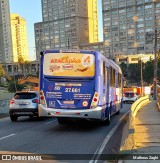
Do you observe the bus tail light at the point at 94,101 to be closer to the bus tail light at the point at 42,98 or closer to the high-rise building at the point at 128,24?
the bus tail light at the point at 42,98

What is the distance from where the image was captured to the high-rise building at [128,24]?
Result: 327 feet

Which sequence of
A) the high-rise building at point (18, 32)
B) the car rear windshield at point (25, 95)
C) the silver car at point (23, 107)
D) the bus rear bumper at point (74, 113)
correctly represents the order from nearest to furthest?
the bus rear bumper at point (74, 113) → the silver car at point (23, 107) → the car rear windshield at point (25, 95) → the high-rise building at point (18, 32)

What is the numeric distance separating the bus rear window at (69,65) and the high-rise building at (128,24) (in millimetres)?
78242

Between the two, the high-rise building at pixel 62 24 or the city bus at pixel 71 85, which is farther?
the high-rise building at pixel 62 24

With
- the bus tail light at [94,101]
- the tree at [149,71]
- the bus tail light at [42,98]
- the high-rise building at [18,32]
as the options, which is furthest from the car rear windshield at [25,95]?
the tree at [149,71]

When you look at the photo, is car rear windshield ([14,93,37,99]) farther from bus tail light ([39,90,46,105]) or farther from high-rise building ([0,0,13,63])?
high-rise building ([0,0,13,63])

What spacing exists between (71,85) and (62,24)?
214ft

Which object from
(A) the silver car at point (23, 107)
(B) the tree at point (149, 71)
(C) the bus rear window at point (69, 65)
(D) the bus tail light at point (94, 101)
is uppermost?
(C) the bus rear window at point (69, 65)

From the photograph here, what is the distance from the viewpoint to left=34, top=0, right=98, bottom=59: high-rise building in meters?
77.5

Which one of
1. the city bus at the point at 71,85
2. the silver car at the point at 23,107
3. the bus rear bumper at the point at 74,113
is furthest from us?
the silver car at the point at 23,107

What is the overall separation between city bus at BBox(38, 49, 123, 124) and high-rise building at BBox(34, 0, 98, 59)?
60778 mm

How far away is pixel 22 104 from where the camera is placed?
19.2m

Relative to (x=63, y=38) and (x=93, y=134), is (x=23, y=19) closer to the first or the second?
(x=63, y=38)

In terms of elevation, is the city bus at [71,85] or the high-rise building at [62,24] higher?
the high-rise building at [62,24]
